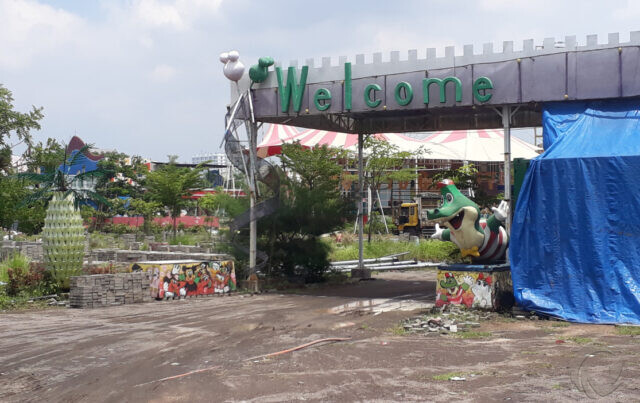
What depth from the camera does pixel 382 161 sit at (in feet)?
136

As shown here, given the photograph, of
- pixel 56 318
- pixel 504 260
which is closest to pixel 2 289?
pixel 56 318

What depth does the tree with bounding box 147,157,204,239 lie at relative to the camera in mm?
46125

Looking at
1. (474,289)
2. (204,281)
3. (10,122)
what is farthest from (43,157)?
(474,289)

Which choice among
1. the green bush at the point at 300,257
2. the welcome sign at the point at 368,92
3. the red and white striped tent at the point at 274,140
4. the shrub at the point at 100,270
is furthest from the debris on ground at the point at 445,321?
the red and white striped tent at the point at 274,140

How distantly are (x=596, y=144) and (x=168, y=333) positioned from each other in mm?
9875

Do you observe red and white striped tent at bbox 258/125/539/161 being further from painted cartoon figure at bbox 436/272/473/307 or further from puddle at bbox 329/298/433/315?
painted cartoon figure at bbox 436/272/473/307

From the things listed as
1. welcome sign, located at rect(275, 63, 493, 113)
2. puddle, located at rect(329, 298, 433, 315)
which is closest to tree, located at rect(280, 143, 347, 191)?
welcome sign, located at rect(275, 63, 493, 113)

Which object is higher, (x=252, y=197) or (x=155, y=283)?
(x=252, y=197)

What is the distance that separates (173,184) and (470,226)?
3333 centimetres

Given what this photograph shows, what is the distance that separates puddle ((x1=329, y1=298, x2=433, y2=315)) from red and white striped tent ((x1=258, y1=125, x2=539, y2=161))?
75.8ft

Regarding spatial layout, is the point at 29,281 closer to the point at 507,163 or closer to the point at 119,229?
the point at 507,163

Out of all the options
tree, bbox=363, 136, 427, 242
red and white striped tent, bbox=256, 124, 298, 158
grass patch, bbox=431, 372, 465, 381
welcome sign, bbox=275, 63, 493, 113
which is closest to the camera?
grass patch, bbox=431, 372, 465, 381

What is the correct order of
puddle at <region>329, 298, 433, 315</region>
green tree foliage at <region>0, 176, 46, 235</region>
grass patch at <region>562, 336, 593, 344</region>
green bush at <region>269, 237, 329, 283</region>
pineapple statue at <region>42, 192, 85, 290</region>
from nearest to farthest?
grass patch at <region>562, 336, 593, 344</region>
puddle at <region>329, 298, 433, 315</region>
pineapple statue at <region>42, 192, 85, 290</region>
green bush at <region>269, 237, 329, 283</region>
green tree foliage at <region>0, 176, 46, 235</region>

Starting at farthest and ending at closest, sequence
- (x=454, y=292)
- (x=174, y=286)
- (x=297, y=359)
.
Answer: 1. (x=174, y=286)
2. (x=454, y=292)
3. (x=297, y=359)
